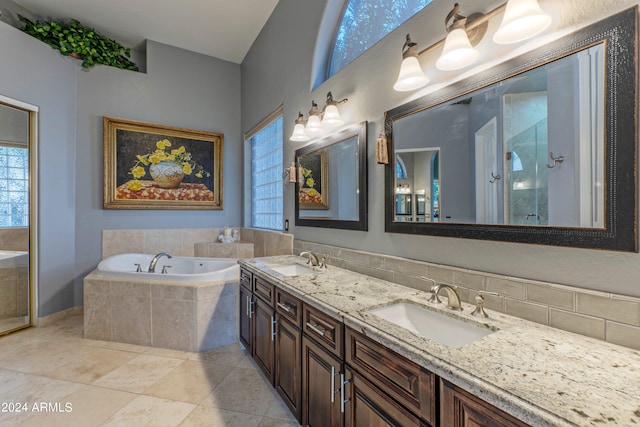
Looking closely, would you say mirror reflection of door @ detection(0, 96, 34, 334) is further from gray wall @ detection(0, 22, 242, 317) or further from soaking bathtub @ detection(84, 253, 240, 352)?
soaking bathtub @ detection(84, 253, 240, 352)

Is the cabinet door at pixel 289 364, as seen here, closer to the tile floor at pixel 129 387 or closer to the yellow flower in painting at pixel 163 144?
the tile floor at pixel 129 387

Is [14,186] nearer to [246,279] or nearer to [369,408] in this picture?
[246,279]

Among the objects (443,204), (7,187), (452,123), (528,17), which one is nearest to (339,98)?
(452,123)

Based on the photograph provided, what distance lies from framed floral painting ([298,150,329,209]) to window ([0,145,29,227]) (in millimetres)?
2945

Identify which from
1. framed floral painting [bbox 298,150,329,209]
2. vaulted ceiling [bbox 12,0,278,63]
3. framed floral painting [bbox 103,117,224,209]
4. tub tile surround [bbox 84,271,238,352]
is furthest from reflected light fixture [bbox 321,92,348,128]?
framed floral painting [bbox 103,117,224,209]

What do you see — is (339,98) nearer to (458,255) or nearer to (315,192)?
(315,192)

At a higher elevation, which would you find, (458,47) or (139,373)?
(458,47)

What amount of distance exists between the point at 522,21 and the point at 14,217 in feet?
14.5

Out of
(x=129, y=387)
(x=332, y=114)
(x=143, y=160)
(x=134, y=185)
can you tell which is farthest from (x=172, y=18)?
(x=129, y=387)

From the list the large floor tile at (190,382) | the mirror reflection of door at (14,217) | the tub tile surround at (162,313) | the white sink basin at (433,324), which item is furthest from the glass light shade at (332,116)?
the mirror reflection of door at (14,217)

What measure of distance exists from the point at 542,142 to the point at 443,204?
0.49 meters

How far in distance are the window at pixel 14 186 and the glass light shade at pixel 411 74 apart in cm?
386

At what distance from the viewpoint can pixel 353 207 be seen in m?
2.03

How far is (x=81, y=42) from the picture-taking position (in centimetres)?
334
